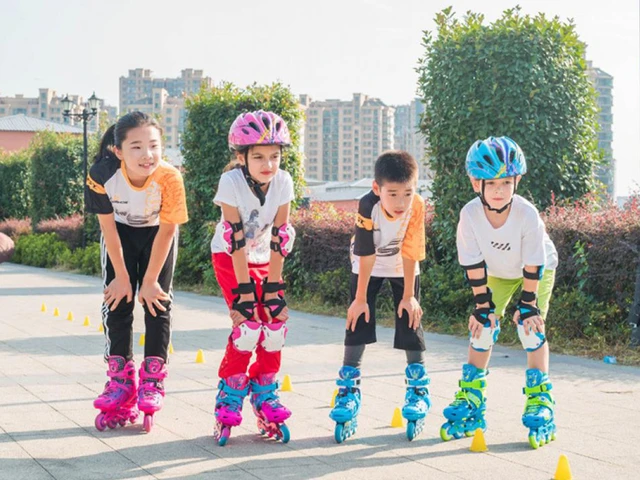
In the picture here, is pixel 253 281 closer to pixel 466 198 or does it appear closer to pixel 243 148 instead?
pixel 243 148

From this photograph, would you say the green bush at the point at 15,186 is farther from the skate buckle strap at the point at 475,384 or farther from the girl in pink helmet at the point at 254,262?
the skate buckle strap at the point at 475,384

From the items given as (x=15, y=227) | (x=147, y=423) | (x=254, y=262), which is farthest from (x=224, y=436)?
(x=15, y=227)

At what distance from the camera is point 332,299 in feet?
41.7

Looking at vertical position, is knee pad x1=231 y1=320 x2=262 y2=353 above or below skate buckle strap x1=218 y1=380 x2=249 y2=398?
above

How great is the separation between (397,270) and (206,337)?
489 centimetres

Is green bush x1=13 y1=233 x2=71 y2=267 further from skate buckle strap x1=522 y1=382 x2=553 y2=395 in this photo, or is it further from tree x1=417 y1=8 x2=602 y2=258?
skate buckle strap x1=522 y1=382 x2=553 y2=395

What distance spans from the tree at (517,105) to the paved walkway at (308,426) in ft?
7.54

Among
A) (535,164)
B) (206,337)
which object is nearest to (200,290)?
(206,337)

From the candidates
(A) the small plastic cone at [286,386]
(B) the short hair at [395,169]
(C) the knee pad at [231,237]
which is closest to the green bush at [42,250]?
(A) the small plastic cone at [286,386]

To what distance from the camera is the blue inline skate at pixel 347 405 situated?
16.2ft

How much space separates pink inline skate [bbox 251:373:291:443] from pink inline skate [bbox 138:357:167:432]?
0.61m

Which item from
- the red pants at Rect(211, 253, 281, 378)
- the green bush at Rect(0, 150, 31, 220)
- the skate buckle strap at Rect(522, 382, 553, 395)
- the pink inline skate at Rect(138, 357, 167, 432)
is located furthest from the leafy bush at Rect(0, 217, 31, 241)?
the skate buckle strap at Rect(522, 382, 553, 395)

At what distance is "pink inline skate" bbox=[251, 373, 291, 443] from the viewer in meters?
4.95

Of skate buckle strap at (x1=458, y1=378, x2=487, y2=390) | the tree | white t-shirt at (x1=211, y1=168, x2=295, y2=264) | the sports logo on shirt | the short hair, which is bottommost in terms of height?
skate buckle strap at (x1=458, y1=378, x2=487, y2=390)
